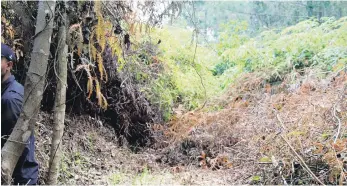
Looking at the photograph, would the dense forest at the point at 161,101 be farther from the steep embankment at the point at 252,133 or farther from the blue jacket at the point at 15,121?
the blue jacket at the point at 15,121

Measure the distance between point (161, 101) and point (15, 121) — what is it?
146 inches

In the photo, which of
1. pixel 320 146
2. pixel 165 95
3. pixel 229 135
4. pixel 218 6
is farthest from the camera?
pixel 218 6

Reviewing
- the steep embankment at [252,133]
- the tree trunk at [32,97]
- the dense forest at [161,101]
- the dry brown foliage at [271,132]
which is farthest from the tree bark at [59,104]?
the dry brown foliage at [271,132]

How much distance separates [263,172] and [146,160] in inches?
64.7

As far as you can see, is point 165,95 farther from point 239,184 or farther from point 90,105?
point 239,184

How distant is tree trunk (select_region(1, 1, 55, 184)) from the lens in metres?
1.79

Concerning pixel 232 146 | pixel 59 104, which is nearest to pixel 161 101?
pixel 232 146

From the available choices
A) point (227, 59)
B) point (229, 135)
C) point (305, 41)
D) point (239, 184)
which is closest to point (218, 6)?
point (227, 59)

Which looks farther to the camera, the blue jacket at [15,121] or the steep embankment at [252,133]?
the steep embankment at [252,133]

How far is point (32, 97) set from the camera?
6.10 feet

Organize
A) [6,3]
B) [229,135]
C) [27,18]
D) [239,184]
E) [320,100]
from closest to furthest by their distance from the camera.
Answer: [6,3] → [27,18] → [239,184] → [320,100] → [229,135]

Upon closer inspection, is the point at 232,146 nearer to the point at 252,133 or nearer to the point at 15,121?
the point at 252,133

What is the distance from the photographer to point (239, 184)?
349 centimetres

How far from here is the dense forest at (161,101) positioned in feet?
8.17
